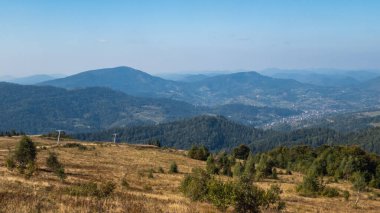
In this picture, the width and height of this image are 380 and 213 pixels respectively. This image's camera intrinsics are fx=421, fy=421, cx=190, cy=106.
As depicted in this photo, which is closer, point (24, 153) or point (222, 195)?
point (222, 195)

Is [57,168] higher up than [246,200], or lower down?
lower down

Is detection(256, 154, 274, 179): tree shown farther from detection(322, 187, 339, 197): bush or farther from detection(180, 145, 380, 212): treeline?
detection(322, 187, 339, 197): bush

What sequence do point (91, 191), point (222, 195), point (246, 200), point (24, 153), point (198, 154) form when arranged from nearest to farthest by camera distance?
point (246, 200), point (91, 191), point (222, 195), point (24, 153), point (198, 154)

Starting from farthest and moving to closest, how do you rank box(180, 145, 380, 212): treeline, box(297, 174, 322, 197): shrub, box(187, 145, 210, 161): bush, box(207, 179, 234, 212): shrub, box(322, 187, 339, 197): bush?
box(187, 145, 210, 161): bush < box(297, 174, 322, 197): shrub < box(322, 187, 339, 197): bush < box(180, 145, 380, 212): treeline < box(207, 179, 234, 212): shrub

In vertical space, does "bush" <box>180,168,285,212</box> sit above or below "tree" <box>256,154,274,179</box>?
above

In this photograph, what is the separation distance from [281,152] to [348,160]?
93.3ft

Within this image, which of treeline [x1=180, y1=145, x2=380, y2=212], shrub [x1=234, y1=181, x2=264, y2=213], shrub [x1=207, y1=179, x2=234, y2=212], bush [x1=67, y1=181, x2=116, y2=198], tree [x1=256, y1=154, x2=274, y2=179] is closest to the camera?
shrub [x1=234, y1=181, x2=264, y2=213]

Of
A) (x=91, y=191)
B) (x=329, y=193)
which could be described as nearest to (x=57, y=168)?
(x=91, y=191)

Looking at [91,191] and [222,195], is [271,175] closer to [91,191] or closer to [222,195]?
[222,195]

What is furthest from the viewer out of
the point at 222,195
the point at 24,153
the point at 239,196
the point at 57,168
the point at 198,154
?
the point at 198,154

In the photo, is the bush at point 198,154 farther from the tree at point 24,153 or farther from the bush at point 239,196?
the bush at point 239,196

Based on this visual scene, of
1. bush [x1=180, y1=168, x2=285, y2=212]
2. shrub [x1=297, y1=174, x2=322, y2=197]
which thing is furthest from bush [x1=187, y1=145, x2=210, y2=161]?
bush [x1=180, y1=168, x2=285, y2=212]

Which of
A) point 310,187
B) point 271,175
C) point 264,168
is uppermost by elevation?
point 310,187

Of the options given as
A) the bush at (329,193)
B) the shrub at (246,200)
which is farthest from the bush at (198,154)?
the shrub at (246,200)
